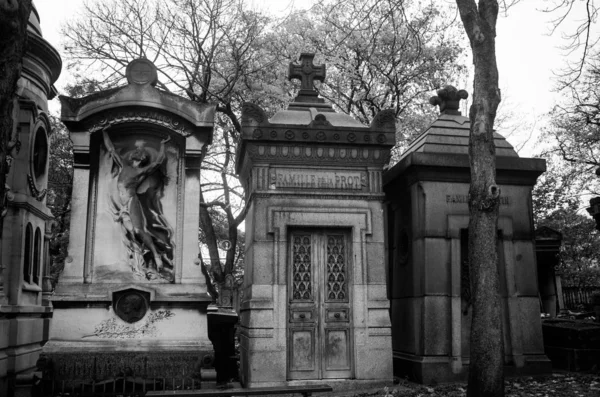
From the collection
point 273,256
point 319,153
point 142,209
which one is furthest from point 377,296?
point 142,209

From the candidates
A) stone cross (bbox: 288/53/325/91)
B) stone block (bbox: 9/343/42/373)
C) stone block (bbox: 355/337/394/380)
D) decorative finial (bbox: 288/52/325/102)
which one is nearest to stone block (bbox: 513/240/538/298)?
stone block (bbox: 355/337/394/380)

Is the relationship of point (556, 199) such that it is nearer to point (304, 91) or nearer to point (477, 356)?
point (304, 91)

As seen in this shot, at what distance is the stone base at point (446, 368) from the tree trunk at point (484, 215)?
2.34m

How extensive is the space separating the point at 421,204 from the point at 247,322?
347cm

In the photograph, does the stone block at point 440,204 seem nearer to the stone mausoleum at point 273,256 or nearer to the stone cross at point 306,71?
the stone mausoleum at point 273,256

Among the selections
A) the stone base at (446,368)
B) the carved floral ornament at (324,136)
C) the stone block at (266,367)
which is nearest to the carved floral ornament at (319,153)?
the carved floral ornament at (324,136)

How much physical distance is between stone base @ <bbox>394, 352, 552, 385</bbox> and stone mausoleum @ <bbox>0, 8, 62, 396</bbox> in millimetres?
6263

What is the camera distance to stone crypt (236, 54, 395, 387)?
884 cm

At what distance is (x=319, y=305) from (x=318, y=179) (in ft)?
6.50

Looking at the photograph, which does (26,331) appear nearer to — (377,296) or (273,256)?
(273,256)

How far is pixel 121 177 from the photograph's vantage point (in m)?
9.47

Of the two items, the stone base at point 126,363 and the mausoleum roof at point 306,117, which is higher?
the mausoleum roof at point 306,117

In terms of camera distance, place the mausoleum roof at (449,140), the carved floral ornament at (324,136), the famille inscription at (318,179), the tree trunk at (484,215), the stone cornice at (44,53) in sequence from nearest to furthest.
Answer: the tree trunk at (484,215)
the carved floral ornament at (324,136)
the famille inscription at (318,179)
the mausoleum roof at (449,140)
the stone cornice at (44,53)

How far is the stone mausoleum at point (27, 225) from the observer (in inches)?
386
